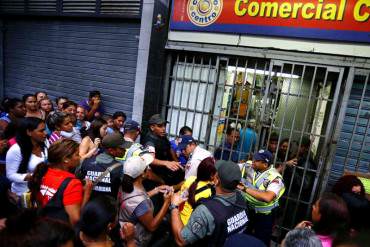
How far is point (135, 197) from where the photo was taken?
2613 mm

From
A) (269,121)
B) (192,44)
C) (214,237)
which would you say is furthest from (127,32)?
(214,237)

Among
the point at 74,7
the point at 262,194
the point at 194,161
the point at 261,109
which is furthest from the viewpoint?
the point at 74,7

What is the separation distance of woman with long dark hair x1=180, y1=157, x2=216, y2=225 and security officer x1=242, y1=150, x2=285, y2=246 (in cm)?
76

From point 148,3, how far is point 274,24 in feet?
8.60

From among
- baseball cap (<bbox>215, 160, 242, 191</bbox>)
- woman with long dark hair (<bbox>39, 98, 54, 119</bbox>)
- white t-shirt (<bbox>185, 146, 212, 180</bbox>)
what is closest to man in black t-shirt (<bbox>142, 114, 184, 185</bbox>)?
white t-shirt (<bbox>185, 146, 212, 180</bbox>)

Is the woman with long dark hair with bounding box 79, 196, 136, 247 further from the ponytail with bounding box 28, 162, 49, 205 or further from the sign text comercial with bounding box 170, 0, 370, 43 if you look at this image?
the sign text comercial with bounding box 170, 0, 370, 43

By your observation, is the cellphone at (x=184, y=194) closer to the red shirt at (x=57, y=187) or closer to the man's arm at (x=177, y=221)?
the man's arm at (x=177, y=221)

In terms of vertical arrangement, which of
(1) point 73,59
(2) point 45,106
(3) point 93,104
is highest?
(1) point 73,59

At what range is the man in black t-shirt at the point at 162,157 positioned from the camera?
3.88 m

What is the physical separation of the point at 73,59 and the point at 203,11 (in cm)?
376

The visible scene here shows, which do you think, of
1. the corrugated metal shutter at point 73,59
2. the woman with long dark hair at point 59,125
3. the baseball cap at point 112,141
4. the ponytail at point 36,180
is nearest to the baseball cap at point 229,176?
the baseball cap at point 112,141

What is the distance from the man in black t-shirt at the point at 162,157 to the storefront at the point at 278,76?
1515 millimetres

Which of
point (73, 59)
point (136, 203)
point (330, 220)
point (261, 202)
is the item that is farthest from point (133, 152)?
point (73, 59)

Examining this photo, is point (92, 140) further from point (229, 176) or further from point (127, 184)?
point (229, 176)
